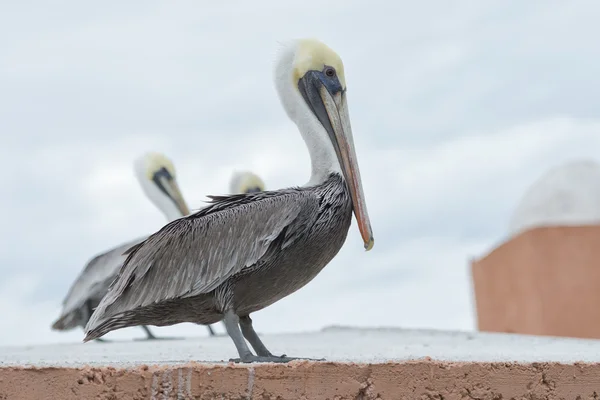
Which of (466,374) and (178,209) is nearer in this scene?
(466,374)

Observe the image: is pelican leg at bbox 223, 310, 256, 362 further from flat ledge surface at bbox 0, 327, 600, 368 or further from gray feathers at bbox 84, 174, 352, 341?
flat ledge surface at bbox 0, 327, 600, 368

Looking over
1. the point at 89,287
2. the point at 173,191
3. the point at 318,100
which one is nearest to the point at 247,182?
the point at 173,191

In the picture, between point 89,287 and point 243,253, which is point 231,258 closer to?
point 243,253

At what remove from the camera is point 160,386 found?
137 inches

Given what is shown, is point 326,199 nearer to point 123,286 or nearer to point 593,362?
point 123,286

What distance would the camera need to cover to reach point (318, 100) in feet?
14.0

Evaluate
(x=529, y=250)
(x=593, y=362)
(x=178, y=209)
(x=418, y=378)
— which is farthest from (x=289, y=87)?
(x=529, y=250)

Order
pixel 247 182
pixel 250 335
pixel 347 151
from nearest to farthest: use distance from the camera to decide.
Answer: pixel 250 335 → pixel 347 151 → pixel 247 182

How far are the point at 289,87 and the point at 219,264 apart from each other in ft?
3.16

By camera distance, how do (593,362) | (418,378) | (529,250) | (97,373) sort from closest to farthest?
1. (97,373)
2. (418,378)
3. (593,362)
4. (529,250)

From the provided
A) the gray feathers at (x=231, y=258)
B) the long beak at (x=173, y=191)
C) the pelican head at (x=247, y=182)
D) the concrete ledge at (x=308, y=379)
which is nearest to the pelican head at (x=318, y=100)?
the gray feathers at (x=231, y=258)

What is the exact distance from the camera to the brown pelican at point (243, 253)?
12.5 ft

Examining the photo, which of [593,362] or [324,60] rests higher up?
[324,60]

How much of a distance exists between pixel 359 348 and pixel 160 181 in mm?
4492
